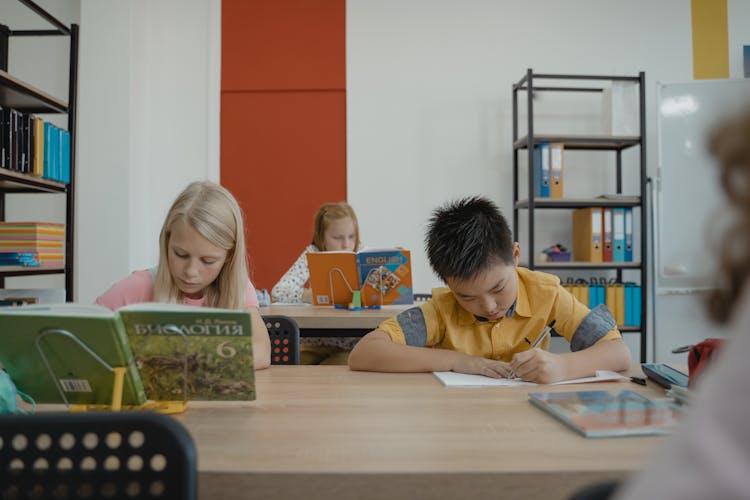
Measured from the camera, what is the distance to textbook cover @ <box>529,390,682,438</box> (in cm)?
89

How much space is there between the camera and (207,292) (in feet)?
5.84

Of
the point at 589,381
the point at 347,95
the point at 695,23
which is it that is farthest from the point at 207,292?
the point at 695,23

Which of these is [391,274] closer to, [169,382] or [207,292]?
[207,292]

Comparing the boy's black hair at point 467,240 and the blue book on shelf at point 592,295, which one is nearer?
the boy's black hair at point 467,240

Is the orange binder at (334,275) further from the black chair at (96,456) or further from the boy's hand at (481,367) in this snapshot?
the black chair at (96,456)

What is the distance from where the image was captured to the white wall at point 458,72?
172 inches

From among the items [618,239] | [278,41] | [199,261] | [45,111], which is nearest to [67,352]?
[199,261]

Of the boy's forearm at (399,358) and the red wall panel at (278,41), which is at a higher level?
the red wall panel at (278,41)

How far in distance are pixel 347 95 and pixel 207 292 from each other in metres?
2.92

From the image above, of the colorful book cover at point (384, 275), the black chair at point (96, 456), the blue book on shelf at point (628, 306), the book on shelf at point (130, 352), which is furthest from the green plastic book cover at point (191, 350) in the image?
the blue book on shelf at point (628, 306)

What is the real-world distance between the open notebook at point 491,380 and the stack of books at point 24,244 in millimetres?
2406

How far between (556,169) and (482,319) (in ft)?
8.71

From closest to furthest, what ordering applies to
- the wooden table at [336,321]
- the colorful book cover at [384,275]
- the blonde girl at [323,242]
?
the wooden table at [336,321], the colorful book cover at [384,275], the blonde girl at [323,242]

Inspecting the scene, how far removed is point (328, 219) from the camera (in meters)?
3.49
